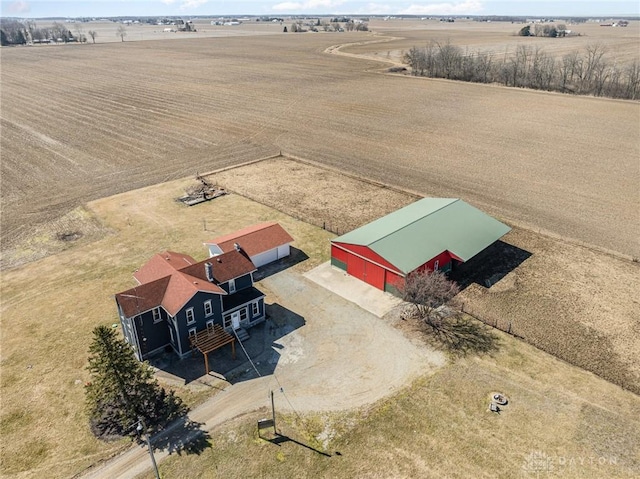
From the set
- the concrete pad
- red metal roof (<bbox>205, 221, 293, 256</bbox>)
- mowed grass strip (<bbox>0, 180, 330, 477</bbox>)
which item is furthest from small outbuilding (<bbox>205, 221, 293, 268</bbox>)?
the concrete pad

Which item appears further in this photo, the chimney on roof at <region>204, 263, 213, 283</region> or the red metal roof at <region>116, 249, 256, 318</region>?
the chimney on roof at <region>204, 263, 213, 283</region>

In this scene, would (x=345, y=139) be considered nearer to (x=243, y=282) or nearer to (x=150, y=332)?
(x=243, y=282)

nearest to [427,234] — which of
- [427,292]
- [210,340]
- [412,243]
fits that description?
[412,243]

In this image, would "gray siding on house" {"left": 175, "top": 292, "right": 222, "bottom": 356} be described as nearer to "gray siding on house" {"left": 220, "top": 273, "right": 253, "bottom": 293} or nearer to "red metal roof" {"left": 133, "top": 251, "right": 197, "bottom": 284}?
"gray siding on house" {"left": 220, "top": 273, "right": 253, "bottom": 293}

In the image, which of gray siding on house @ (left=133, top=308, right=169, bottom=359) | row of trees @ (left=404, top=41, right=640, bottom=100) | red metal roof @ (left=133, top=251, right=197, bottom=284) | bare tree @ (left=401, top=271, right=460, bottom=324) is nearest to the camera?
gray siding on house @ (left=133, top=308, right=169, bottom=359)

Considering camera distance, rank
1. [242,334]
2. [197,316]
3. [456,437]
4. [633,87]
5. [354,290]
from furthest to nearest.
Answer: [633,87], [354,290], [242,334], [197,316], [456,437]

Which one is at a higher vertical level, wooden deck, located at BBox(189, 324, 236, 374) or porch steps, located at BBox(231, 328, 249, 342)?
wooden deck, located at BBox(189, 324, 236, 374)

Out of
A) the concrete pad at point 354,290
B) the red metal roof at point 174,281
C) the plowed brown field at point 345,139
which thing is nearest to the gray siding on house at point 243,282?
the red metal roof at point 174,281
